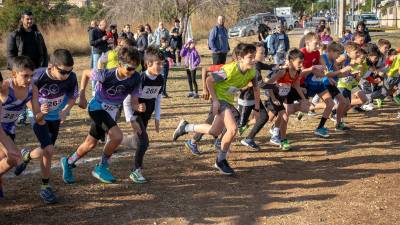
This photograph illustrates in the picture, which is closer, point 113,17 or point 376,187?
point 376,187

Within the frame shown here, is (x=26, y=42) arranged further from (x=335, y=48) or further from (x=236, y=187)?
(x=335, y=48)

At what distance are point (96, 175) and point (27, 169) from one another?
4.00ft

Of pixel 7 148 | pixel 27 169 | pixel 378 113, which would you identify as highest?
pixel 7 148

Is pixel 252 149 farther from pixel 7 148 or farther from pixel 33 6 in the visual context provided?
pixel 33 6

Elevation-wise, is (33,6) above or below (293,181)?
above

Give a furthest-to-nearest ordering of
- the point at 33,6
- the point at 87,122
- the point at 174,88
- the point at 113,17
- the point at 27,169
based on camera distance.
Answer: the point at 113,17 → the point at 33,6 → the point at 174,88 → the point at 87,122 → the point at 27,169

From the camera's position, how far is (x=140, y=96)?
630 centimetres

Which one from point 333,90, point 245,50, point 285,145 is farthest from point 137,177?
point 333,90

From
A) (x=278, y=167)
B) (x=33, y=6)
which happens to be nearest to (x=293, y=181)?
(x=278, y=167)

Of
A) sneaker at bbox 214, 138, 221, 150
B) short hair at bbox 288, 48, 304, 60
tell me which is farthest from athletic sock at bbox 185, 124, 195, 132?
short hair at bbox 288, 48, 304, 60

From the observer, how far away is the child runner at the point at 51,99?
5.31m

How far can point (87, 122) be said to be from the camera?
10.0 m

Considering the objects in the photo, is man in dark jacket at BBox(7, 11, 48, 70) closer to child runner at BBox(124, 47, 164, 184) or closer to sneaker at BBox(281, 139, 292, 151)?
child runner at BBox(124, 47, 164, 184)

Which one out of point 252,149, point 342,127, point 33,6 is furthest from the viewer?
point 33,6
